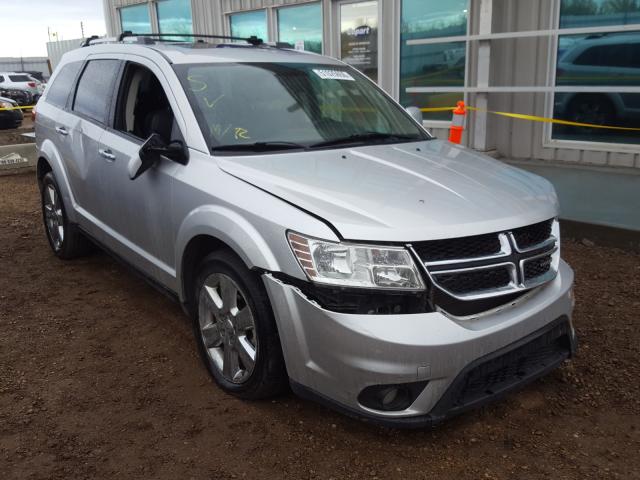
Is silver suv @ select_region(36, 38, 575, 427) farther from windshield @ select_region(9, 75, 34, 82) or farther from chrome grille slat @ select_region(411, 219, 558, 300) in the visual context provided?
windshield @ select_region(9, 75, 34, 82)

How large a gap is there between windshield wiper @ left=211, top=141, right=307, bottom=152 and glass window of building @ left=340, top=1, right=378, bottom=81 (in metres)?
6.75

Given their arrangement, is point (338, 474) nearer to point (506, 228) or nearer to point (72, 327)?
point (506, 228)

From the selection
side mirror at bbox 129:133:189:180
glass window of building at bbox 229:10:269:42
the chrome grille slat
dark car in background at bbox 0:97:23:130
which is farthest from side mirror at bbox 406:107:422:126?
dark car in background at bbox 0:97:23:130

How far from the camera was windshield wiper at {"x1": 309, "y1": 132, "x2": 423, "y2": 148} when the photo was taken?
3.55 meters

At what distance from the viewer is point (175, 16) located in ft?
44.0

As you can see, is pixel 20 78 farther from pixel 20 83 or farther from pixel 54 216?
pixel 54 216

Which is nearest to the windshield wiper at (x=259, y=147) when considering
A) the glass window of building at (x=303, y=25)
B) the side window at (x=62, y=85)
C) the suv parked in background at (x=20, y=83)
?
the side window at (x=62, y=85)

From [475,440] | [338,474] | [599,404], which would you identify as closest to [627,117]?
[599,404]

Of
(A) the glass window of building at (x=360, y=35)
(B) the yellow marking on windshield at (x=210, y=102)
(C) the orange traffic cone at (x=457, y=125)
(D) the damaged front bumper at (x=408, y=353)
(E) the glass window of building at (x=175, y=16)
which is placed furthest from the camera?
(E) the glass window of building at (x=175, y=16)

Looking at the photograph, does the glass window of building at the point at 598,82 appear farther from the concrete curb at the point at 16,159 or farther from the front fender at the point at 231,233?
the concrete curb at the point at 16,159

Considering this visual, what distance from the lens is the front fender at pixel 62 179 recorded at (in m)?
4.99

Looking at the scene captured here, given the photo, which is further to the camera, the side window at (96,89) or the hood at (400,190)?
the side window at (96,89)

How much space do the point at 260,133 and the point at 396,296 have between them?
57.0 inches

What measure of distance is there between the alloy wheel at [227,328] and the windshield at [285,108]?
79 cm
